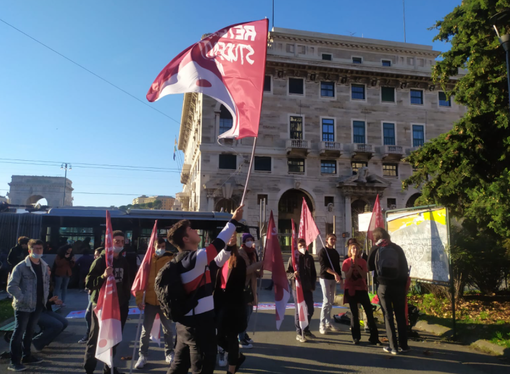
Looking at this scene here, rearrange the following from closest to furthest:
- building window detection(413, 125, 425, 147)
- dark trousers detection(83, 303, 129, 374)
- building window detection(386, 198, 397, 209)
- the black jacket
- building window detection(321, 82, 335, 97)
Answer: dark trousers detection(83, 303, 129, 374)
the black jacket
building window detection(386, 198, 397, 209)
building window detection(321, 82, 335, 97)
building window detection(413, 125, 425, 147)

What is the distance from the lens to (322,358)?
249 inches

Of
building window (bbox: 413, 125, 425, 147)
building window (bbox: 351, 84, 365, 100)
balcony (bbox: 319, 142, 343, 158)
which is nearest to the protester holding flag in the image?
balcony (bbox: 319, 142, 343, 158)

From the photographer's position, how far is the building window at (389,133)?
3788 cm

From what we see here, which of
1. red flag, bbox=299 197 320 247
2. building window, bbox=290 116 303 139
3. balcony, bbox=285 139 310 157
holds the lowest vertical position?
red flag, bbox=299 197 320 247

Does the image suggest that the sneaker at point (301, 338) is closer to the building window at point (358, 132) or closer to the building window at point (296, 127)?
the building window at point (296, 127)

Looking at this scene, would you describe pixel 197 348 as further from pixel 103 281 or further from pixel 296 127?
pixel 296 127

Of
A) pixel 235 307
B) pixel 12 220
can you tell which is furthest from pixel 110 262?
pixel 12 220

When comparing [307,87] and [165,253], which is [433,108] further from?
[165,253]

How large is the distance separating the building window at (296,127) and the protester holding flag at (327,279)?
28.5 m

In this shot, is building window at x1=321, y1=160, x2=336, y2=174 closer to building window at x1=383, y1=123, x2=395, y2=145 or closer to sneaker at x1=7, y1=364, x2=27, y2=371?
building window at x1=383, y1=123, x2=395, y2=145

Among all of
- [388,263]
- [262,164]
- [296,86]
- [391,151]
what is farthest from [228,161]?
[388,263]

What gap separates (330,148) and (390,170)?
674 centimetres

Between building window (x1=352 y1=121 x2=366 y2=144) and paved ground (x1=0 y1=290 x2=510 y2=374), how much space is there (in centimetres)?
3129

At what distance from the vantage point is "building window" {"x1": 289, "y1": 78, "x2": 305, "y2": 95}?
36.8 m
